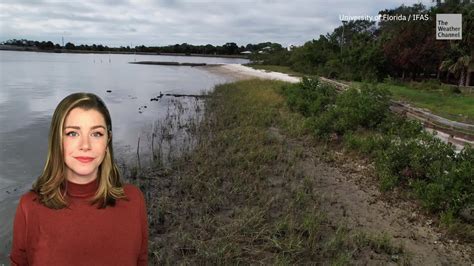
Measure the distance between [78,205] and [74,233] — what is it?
13 centimetres

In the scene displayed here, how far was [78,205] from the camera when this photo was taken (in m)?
1.96

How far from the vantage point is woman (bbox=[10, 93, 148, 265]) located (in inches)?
74.7

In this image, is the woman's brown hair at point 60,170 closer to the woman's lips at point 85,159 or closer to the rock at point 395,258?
the woman's lips at point 85,159

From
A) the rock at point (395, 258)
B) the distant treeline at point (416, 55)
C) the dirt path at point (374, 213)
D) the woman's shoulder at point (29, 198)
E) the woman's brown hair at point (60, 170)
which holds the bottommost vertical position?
the rock at point (395, 258)

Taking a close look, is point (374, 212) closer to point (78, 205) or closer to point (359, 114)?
point (359, 114)

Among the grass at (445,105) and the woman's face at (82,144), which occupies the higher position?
the woman's face at (82,144)

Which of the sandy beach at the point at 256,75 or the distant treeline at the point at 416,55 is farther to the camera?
the sandy beach at the point at 256,75

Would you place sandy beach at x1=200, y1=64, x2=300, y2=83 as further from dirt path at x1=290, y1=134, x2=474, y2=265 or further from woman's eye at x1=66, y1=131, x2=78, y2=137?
woman's eye at x1=66, y1=131, x2=78, y2=137

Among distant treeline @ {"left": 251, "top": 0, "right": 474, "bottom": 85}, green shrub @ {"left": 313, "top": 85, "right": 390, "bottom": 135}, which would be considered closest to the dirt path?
green shrub @ {"left": 313, "top": 85, "right": 390, "bottom": 135}

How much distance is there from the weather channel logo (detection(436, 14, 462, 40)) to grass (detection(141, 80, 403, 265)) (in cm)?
2237

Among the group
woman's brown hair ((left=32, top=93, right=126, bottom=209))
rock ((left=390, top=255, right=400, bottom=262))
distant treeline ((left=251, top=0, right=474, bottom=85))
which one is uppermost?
distant treeline ((left=251, top=0, right=474, bottom=85))

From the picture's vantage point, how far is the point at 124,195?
208 centimetres

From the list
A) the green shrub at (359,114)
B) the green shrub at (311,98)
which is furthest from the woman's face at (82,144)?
the green shrub at (311,98)

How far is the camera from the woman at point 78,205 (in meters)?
1.90
